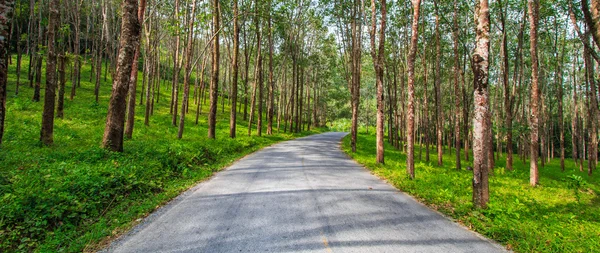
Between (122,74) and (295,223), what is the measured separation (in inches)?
329

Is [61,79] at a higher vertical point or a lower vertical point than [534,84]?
lower

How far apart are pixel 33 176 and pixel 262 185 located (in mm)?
5160

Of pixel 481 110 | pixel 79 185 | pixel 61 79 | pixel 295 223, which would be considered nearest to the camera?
pixel 295 223

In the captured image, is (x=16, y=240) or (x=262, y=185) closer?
(x=16, y=240)

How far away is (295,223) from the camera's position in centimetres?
492

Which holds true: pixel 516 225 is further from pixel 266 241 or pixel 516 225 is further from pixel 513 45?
pixel 513 45

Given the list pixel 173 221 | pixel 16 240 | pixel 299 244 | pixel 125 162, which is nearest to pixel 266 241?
pixel 299 244

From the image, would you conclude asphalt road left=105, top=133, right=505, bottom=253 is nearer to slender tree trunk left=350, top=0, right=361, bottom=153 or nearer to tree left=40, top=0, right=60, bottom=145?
tree left=40, top=0, right=60, bottom=145

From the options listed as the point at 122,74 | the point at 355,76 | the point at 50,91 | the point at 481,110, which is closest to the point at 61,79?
the point at 50,91

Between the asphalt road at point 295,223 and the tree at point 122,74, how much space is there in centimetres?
426

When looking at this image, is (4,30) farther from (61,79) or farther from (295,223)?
(61,79)

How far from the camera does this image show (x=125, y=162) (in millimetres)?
8406

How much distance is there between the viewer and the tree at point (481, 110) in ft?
20.7

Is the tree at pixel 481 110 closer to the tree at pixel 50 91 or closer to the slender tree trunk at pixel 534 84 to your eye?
the slender tree trunk at pixel 534 84
